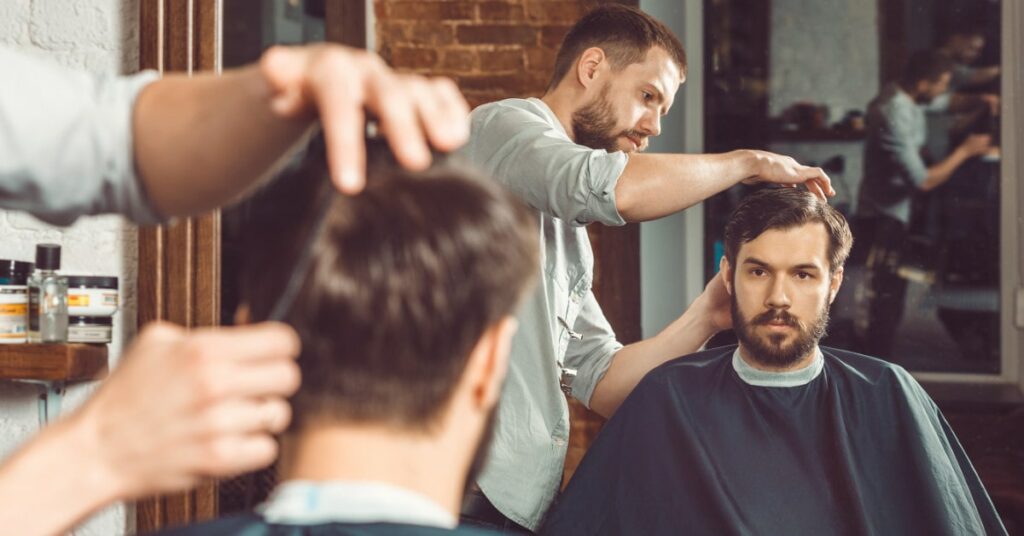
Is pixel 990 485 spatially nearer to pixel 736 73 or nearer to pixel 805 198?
pixel 805 198

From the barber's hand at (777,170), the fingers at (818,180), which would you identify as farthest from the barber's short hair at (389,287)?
the fingers at (818,180)

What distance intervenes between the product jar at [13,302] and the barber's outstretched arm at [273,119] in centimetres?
142

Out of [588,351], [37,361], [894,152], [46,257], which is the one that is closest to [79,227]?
[46,257]

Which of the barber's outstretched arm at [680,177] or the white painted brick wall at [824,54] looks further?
the white painted brick wall at [824,54]

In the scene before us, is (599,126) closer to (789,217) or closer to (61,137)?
(789,217)

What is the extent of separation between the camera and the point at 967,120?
379 centimetres

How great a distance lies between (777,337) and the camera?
242cm

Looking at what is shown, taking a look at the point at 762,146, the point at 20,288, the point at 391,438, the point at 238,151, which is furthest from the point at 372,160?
the point at 762,146

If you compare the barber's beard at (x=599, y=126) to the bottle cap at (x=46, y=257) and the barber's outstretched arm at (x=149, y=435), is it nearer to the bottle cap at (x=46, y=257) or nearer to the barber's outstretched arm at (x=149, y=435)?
the bottle cap at (x=46, y=257)

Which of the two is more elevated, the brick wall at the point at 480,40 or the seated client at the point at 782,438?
the brick wall at the point at 480,40

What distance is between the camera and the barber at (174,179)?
744 mm

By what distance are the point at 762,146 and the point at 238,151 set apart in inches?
126

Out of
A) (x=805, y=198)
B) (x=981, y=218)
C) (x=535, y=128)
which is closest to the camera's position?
(x=535, y=128)

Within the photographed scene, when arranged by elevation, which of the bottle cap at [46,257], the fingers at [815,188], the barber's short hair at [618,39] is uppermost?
the barber's short hair at [618,39]
